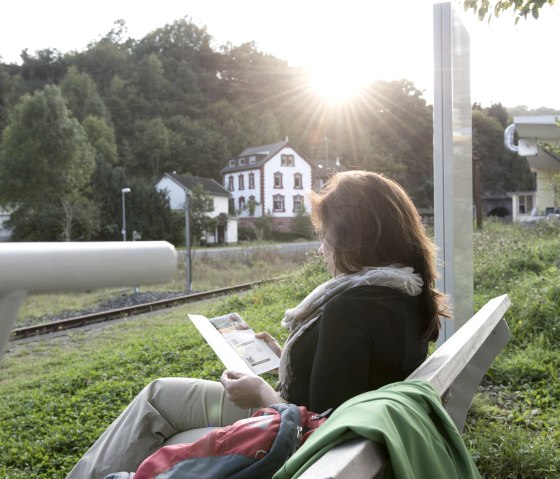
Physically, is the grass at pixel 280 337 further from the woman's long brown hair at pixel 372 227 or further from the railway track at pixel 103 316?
the railway track at pixel 103 316

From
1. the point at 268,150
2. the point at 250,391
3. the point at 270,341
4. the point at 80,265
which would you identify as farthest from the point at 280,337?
the point at 268,150

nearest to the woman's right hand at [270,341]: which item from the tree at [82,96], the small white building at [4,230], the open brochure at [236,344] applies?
the open brochure at [236,344]

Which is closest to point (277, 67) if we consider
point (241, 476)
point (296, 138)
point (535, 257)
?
point (296, 138)

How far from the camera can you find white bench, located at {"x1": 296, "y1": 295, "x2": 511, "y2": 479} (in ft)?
3.20

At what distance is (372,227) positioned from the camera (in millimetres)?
2182

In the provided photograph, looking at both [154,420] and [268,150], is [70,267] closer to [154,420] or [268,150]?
[154,420]

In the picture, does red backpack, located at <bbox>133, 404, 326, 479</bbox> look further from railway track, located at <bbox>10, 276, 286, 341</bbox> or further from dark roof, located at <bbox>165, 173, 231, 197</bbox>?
dark roof, located at <bbox>165, 173, 231, 197</bbox>

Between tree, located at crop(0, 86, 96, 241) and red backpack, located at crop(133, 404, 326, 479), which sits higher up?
tree, located at crop(0, 86, 96, 241)

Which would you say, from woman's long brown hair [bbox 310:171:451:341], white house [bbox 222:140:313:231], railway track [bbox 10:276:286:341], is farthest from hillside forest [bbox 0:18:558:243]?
woman's long brown hair [bbox 310:171:451:341]

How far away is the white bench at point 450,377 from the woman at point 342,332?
0.16m

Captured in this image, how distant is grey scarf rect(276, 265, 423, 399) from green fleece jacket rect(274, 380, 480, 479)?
677 millimetres

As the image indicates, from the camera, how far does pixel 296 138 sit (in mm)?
99312

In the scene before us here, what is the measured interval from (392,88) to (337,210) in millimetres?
65521

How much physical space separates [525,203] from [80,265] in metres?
50.5
